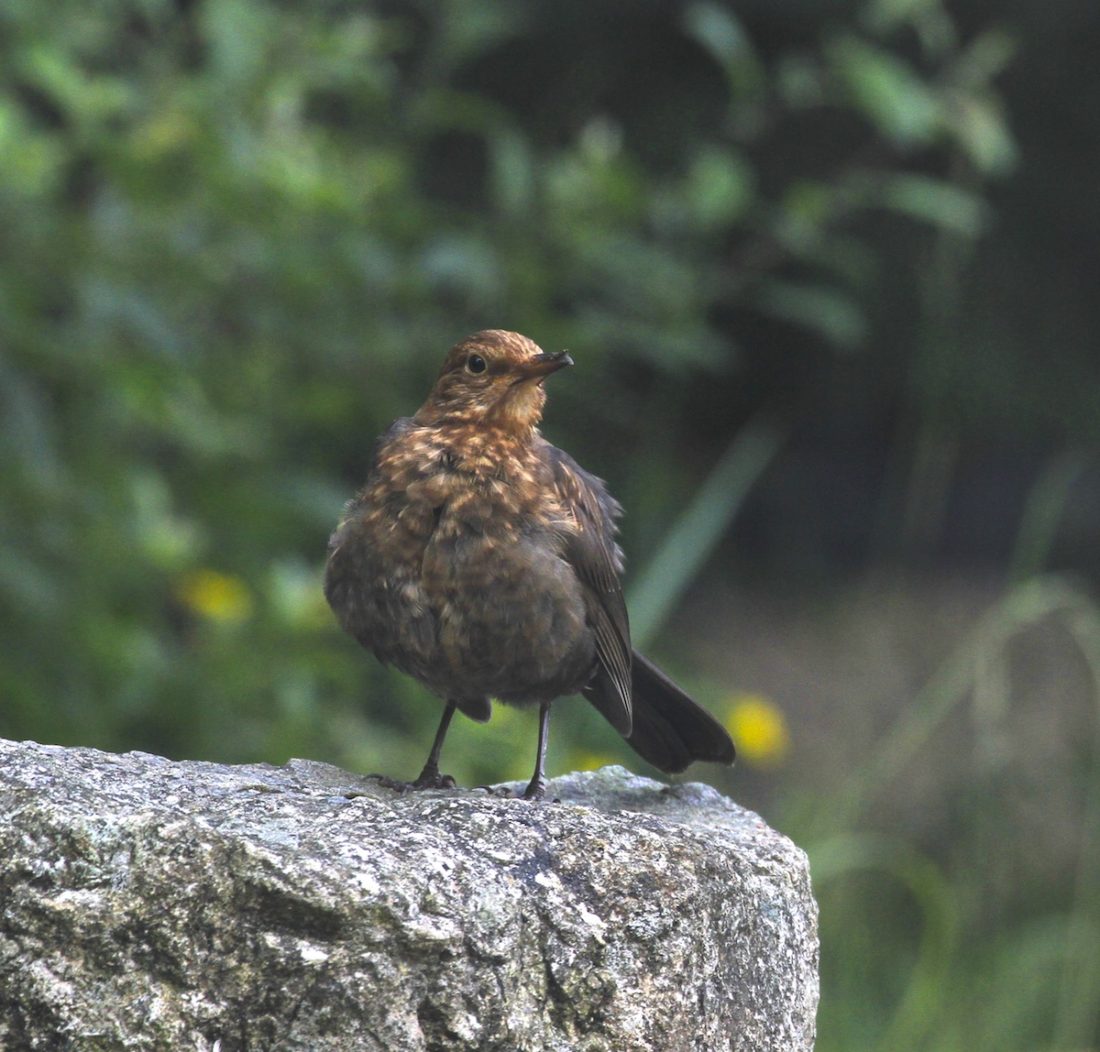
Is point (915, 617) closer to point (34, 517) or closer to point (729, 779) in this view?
point (729, 779)

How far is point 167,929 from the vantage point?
2.16m

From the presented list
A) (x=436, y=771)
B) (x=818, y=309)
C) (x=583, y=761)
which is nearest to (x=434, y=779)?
(x=436, y=771)

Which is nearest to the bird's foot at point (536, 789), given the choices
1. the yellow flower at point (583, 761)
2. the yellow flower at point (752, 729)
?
the yellow flower at point (583, 761)

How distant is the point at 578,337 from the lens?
4.99 meters

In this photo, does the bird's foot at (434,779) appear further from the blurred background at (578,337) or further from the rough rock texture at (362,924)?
the blurred background at (578,337)

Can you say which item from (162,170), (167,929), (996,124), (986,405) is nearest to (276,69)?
(162,170)

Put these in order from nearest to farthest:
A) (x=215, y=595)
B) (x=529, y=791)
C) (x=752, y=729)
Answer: (x=529, y=791), (x=215, y=595), (x=752, y=729)

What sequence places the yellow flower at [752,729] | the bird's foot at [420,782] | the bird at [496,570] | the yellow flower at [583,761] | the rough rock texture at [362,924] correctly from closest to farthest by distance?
the rough rock texture at [362,924], the bird's foot at [420,782], the bird at [496,570], the yellow flower at [583,761], the yellow flower at [752,729]

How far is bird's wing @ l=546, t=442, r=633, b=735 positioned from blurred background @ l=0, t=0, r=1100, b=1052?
1.28 m

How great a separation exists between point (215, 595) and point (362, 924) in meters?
2.87

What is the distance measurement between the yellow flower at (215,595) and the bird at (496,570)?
1.53 m

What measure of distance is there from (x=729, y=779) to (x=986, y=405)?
1.90 metres

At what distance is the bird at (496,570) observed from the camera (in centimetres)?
315

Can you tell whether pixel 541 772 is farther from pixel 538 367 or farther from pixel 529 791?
pixel 538 367
